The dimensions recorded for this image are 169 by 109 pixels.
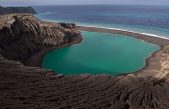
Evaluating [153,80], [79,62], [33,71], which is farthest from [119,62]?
[33,71]

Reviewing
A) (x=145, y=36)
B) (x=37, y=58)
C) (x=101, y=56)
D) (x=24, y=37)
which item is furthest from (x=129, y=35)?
(x=37, y=58)

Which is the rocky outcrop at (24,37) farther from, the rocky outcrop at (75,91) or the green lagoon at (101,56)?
the rocky outcrop at (75,91)

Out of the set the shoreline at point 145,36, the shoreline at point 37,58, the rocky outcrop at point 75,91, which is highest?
the rocky outcrop at point 75,91

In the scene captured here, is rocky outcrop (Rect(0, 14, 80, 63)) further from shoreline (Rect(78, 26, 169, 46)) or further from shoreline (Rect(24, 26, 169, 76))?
shoreline (Rect(78, 26, 169, 46))

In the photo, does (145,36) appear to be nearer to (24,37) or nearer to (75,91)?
→ (24,37)

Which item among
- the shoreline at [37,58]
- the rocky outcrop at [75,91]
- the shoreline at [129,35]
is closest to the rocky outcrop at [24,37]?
the shoreline at [37,58]

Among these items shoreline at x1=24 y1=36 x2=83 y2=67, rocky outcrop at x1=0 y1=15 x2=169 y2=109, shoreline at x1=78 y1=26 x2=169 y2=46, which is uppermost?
rocky outcrop at x1=0 y1=15 x2=169 y2=109

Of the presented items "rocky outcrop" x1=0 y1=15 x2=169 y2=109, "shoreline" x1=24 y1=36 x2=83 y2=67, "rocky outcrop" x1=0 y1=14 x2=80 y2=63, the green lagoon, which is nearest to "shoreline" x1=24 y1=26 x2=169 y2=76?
"shoreline" x1=24 y1=36 x2=83 y2=67

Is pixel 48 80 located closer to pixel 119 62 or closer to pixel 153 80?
pixel 153 80
